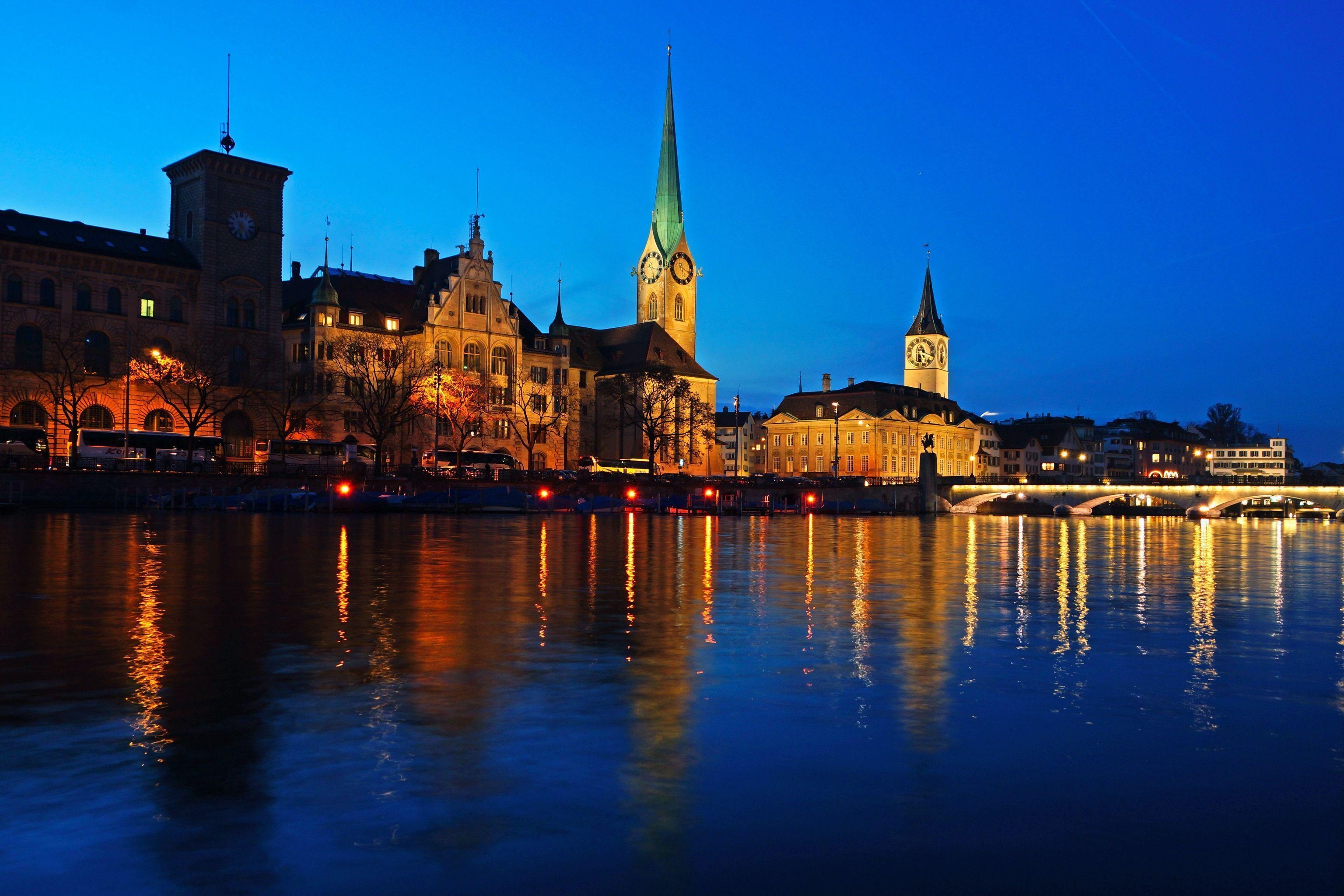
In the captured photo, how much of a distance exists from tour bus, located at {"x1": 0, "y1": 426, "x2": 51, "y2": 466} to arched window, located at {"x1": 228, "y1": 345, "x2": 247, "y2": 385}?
1530cm

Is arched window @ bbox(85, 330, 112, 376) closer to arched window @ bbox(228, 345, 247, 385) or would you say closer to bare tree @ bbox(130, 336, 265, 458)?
bare tree @ bbox(130, 336, 265, 458)

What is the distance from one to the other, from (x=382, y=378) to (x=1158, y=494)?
7990cm

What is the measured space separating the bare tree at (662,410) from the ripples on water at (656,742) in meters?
87.0

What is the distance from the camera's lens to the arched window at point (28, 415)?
7756 centimetres

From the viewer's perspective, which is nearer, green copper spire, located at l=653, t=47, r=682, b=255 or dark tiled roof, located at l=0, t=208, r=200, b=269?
dark tiled roof, located at l=0, t=208, r=200, b=269

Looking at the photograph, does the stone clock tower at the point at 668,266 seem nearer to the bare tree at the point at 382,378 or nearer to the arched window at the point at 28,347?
the bare tree at the point at 382,378

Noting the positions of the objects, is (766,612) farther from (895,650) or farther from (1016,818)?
(1016,818)

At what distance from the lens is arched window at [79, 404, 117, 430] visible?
80.9m

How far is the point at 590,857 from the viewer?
616cm

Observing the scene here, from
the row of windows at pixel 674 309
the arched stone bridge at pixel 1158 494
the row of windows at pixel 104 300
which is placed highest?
the row of windows at pixel 674 309

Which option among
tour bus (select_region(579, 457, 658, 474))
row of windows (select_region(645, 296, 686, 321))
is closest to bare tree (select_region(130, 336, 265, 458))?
tour bus (select_region(579, 457, 658, 474))

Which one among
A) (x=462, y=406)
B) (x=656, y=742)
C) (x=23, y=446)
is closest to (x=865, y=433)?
(x=462, y=406)

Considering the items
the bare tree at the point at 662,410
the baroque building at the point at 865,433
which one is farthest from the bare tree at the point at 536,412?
the baroque building at the point at 865,433

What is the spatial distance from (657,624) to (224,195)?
8423cm
